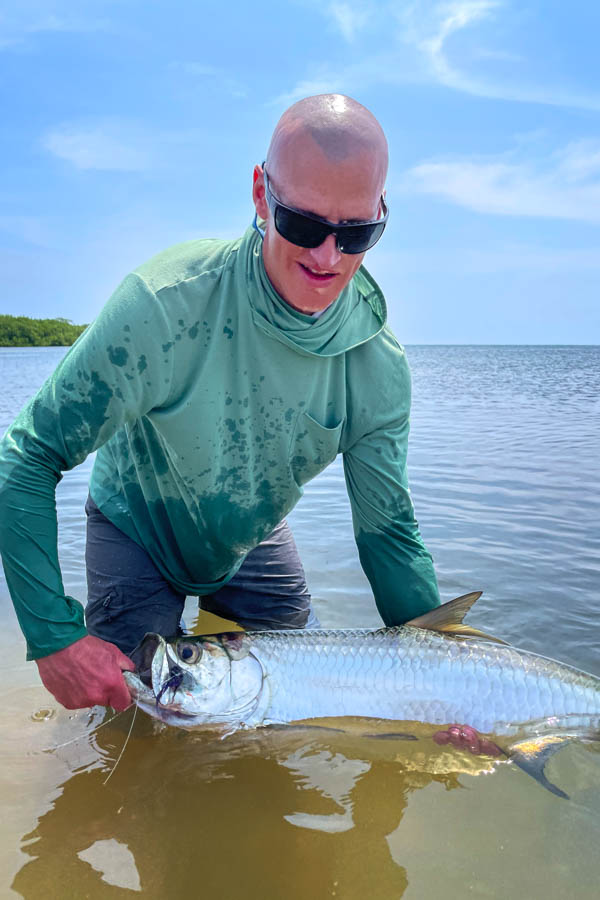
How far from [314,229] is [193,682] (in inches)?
68.8

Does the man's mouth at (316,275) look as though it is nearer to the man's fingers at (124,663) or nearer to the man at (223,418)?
the man at (223,418)

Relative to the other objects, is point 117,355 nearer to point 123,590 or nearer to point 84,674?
point 84,674

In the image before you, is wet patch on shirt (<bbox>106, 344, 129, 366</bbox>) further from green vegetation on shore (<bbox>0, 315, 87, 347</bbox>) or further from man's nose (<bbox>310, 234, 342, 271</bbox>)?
green vegetation on shore (<bbox>0, 315, 87, 347</bbox>)

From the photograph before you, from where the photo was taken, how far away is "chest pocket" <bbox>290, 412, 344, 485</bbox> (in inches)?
124

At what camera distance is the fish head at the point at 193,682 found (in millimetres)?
2740

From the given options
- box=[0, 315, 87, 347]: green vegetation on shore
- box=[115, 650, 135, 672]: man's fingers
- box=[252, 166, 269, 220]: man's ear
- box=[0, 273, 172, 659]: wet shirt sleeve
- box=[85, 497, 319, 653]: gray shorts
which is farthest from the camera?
box=[0, 315, 87, 347]: green vegetation on shore

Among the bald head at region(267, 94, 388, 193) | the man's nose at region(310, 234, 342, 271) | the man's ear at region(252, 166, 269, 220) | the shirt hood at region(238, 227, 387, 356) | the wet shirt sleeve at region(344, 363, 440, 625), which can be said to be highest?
the bald head at region(267, 94, 388, 193)

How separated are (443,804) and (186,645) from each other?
1193mm

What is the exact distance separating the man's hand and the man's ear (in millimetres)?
1789

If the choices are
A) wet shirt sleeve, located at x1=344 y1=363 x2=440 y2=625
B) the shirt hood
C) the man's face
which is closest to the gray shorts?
wet shirt sleeve, located at x1=344 y1=363 x2=440 y2=625

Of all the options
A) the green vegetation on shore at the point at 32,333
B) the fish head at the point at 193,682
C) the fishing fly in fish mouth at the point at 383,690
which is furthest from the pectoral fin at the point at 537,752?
the green vegetation on shore at the point at 32,333

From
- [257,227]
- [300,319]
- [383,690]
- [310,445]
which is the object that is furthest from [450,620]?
[257,227]

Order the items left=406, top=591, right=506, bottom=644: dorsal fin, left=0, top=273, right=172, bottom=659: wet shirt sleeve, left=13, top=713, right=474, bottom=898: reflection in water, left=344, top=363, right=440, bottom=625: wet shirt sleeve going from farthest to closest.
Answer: left=344, top=363, right=440, bottom=625: wet shirt sleeve, left=406, top=591, right=506, bottom=644: dorsal fin, left=0, top=273, right=172, bottom=659: wet shirt sleeve, left=13, top=713, right=474, bottom=898: reflection in water

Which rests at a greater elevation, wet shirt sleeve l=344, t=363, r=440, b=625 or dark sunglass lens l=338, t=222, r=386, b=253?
dark sunglass lens l=338, t=222, r=386, b=253
